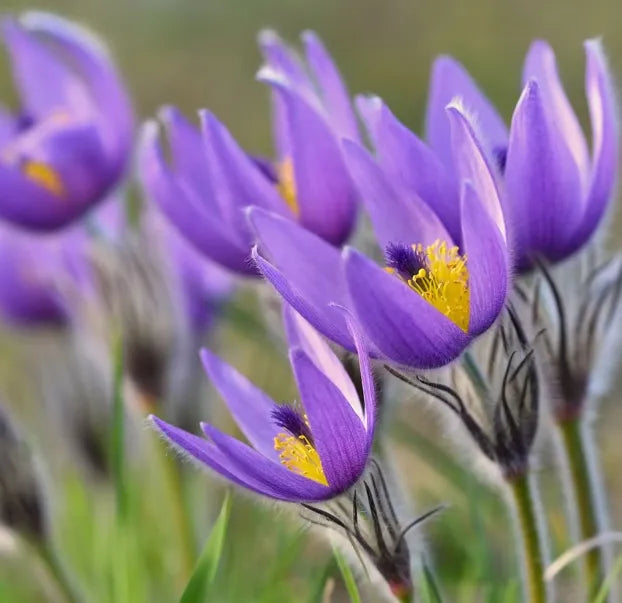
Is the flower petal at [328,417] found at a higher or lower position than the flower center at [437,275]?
lower

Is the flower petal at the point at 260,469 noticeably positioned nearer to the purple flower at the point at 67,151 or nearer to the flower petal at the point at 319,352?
the flower petal at the point at 319,352

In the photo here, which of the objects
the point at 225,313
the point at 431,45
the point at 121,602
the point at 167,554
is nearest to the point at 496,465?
the point at 121,602

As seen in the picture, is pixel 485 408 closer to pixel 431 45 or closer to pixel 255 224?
pixel 255 224

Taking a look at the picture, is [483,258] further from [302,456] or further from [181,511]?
[181,511]

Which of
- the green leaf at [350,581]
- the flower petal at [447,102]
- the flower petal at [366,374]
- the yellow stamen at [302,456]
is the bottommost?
the green leaf at [350,581]

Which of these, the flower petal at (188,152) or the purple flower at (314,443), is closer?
the purple flower at (314,443)

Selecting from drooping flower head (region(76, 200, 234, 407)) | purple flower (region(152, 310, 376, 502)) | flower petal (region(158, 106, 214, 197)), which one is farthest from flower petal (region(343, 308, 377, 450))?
drooping flower head (region(76, 200, 234, 407))

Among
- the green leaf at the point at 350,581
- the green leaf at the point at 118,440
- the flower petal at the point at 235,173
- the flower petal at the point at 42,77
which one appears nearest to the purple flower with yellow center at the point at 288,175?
the flower petal at the point at 235,173

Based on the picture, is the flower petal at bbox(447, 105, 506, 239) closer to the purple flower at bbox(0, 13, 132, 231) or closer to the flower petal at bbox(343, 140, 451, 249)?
the flower petal at bbox(343, 140, 451, 249)
